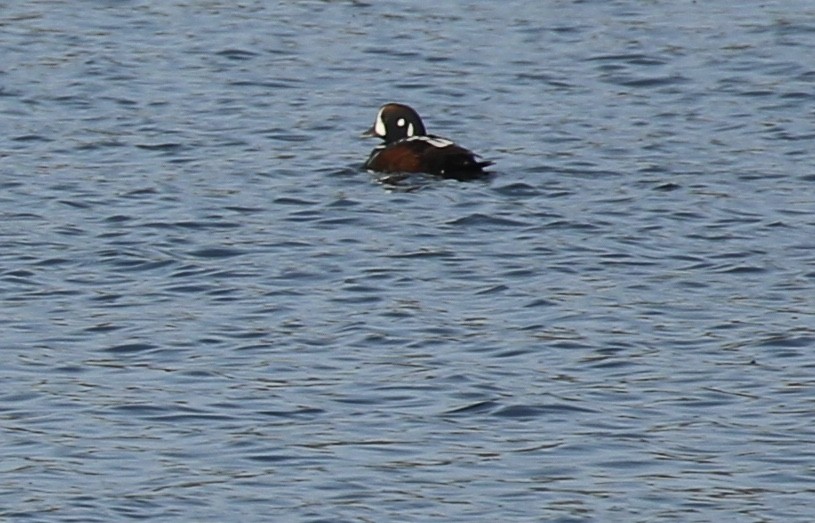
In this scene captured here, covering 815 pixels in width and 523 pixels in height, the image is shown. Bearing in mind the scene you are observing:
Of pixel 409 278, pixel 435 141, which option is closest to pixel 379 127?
pixel 435 141

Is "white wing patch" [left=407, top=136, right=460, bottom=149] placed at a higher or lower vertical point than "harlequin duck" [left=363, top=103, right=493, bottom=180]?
higher

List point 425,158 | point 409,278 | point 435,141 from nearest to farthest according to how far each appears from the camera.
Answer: point 409,278 → point 425,158 → point 435,141

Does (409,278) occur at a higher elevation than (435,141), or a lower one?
lower

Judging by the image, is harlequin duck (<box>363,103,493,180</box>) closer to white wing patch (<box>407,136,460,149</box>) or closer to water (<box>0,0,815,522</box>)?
white wing patch (<box>407,136,460,149</box>)

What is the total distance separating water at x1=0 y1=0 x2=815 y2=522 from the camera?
973 cm

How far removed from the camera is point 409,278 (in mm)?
13312

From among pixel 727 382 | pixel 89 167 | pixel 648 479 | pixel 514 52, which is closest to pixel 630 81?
pixel 514 52

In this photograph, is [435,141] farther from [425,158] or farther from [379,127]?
[379,127]

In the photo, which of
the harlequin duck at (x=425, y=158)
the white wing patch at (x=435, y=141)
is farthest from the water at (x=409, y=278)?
the white wing patch at (x=435, y=141)

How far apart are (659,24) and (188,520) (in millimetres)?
14783

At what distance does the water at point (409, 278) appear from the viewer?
31.9 ft

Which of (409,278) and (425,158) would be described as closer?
(409,278)

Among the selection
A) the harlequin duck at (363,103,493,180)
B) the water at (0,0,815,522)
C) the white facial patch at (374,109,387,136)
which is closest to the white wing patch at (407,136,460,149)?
the harlequin duck at (363,103,493,180)

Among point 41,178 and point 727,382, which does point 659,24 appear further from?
point 727,382
